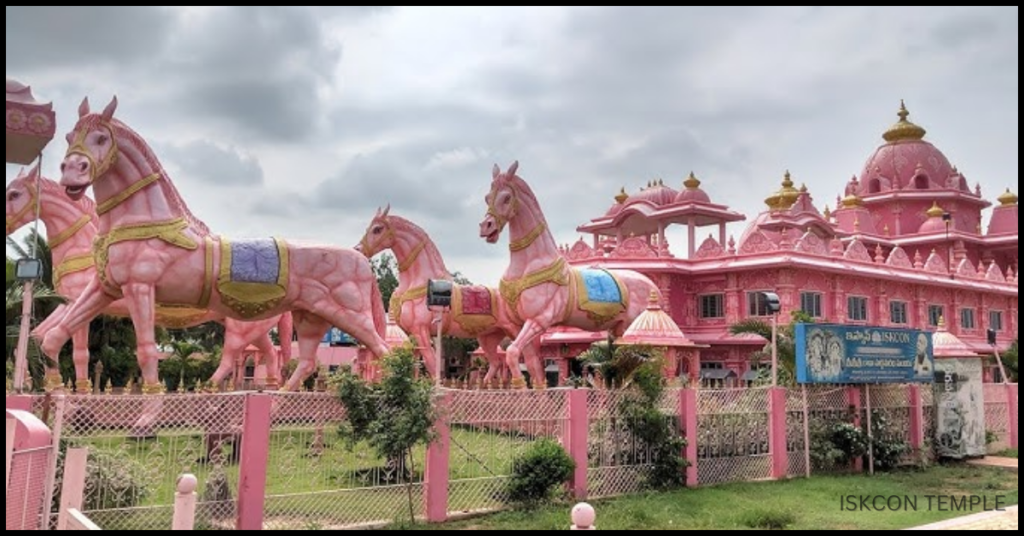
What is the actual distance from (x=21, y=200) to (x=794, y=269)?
21048mm

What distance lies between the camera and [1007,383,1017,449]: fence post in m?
18.4

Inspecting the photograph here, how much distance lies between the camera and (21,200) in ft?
40.8

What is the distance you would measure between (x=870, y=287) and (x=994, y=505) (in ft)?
61.5

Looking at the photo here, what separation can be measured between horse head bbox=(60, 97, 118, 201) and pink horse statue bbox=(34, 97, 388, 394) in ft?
0.04

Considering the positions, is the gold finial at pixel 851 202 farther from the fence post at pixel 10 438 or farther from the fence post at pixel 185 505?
the fence post at pixel 10 438

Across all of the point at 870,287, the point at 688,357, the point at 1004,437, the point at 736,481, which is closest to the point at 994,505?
the point at 736,481

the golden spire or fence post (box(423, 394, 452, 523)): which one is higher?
the golden spire

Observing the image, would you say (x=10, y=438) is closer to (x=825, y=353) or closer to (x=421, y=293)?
(x=421, y=293)

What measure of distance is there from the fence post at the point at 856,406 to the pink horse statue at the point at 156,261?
28.4 ft

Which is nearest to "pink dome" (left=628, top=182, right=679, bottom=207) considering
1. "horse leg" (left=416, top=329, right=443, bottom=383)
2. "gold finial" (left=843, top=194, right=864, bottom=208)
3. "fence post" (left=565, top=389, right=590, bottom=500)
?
"gold finial" (left=843, top=194, right=864, bottom=208)

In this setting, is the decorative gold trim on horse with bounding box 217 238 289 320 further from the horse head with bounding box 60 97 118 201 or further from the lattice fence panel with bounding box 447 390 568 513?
the lattice fence panel with bounding box 447 390 568 513

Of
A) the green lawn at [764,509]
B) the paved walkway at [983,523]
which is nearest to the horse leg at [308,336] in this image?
the green lawn at [764,509]

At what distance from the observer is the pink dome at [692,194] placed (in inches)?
1122

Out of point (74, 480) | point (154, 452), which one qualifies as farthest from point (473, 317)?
point (74, 480)
